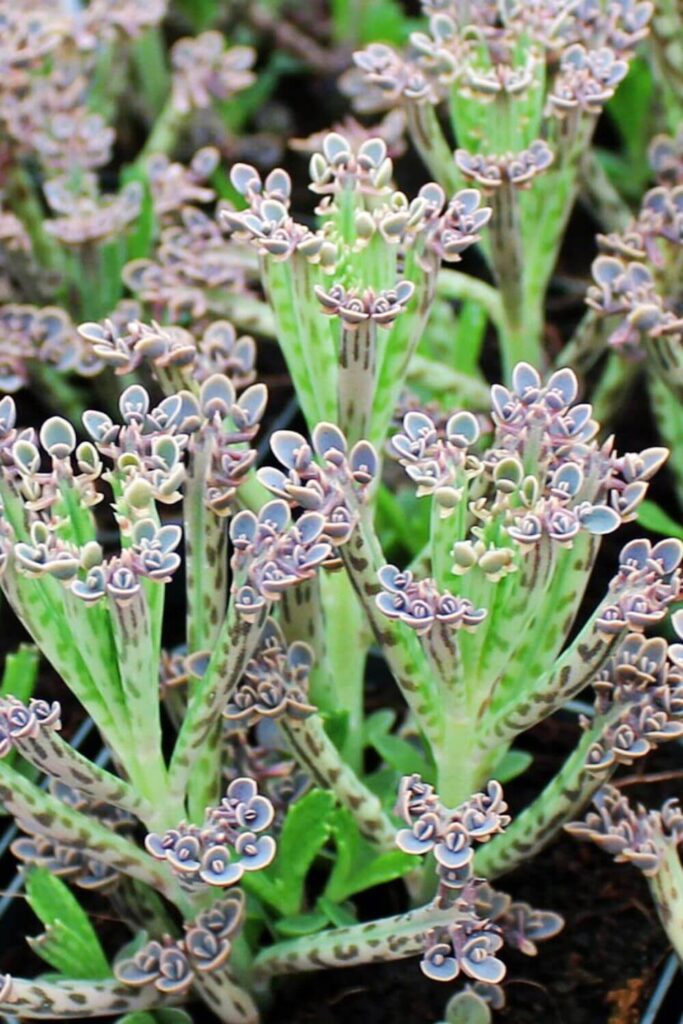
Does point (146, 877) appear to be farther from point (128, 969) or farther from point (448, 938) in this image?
point (448, 938)

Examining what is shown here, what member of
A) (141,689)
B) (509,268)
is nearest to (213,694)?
(141,689)

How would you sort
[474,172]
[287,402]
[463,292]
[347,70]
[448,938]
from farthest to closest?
[347,70], [287,402], [463,292], [474,172], [448,938]

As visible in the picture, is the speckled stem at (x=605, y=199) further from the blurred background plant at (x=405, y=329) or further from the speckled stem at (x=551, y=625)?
the speckled stem at (x=551, y=625)

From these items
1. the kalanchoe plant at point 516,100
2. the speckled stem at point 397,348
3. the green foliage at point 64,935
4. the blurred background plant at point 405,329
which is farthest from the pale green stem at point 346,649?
the kalanchoe plant at point 516,100

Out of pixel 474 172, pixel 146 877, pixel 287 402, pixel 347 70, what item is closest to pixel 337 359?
pixel 474 172

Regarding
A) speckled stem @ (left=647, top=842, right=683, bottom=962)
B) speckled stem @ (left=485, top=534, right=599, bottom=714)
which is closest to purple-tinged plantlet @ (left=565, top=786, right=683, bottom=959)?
speckled stem @ (left=647, top=842, right=683, bottom=962)
